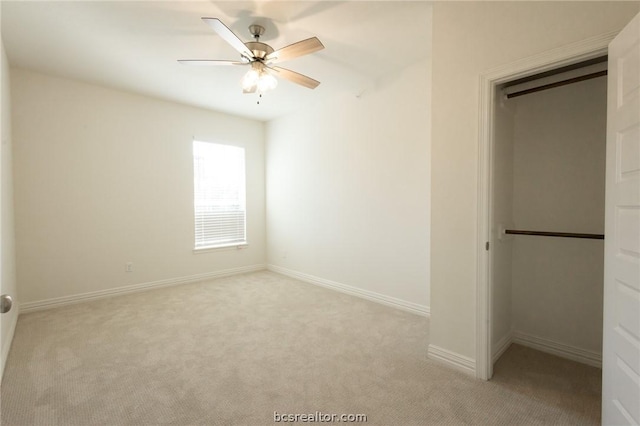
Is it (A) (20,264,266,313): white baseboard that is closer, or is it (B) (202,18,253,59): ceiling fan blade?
(B) (202,18,253,59): ceiling fan blade

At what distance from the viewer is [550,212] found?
248 centimetres

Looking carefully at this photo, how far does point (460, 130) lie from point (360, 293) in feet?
8.12

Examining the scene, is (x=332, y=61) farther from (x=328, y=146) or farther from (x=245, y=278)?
(x=245, y=278)

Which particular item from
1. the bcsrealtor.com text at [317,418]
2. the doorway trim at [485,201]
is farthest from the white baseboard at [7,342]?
the doorway trim at [485,201]

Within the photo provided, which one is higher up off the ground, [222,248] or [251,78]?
[251,78]

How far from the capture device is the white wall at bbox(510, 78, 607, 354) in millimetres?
2264

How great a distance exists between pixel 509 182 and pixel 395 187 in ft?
3.98

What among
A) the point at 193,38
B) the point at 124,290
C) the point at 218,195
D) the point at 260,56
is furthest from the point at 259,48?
the point at 124,290

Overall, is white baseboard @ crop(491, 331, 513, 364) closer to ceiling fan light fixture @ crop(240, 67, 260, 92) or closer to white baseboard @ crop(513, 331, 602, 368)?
white baseboard @ crop(513, 331, 602, 368)

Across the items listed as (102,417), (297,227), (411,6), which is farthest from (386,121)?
(102,417)

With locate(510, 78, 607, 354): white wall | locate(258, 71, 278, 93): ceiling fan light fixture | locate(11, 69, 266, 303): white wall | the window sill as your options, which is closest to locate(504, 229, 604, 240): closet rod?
locate(510, 78, 607, 354): white wall

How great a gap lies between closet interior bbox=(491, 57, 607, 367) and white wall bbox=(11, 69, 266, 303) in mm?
4094

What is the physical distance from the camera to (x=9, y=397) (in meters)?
1.89

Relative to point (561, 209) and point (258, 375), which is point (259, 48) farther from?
point (561, 209)
